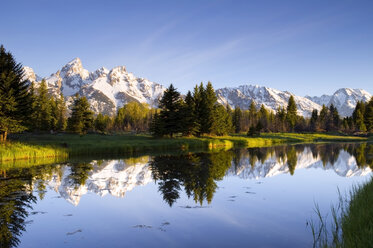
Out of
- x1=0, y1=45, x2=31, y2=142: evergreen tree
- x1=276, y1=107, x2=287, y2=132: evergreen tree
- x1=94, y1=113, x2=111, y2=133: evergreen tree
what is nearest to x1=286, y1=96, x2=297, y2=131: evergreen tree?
x1=276, y1=107, x2=287, y2=132: evergreen tree

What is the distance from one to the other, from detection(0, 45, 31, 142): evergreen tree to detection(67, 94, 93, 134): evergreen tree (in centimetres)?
2358

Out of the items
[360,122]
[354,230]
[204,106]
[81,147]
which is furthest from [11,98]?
[360,122]

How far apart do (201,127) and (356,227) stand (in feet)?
191

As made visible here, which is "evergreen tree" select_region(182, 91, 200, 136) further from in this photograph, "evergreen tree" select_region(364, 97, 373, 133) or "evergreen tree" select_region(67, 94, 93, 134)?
"evergreen tree" select_region(364, 97, 373, 133)

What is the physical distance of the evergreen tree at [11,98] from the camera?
33594 mm

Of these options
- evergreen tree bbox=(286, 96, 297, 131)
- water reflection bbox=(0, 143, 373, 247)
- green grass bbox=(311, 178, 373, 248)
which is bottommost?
water reflection bbox=(0, 143, 373, 247)

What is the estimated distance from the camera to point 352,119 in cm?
11650

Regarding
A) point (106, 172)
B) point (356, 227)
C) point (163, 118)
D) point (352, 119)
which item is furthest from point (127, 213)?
point (352, 119)

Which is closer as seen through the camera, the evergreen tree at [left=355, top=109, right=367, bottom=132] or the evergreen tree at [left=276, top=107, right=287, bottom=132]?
the evergreen tree at [left=355, top=109, right=367, bottom=132]

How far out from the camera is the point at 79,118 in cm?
6184

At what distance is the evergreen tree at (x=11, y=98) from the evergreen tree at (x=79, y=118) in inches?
928

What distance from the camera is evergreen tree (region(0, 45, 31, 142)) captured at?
33594 millimetres

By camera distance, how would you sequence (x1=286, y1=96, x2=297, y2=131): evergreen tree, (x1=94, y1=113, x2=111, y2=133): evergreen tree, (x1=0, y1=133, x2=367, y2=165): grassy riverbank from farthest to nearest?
(x1=286, y1=96, x2=297, y2=131): evergreen tree → (x1=94, y1=113, x2=111, y2=133): evergreen tree → (x1=0, y1=133, x2=367, y2=165): grassy riverbank

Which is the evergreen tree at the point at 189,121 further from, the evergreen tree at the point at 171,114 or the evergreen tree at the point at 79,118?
the evergreen tree at the point at 79,118
